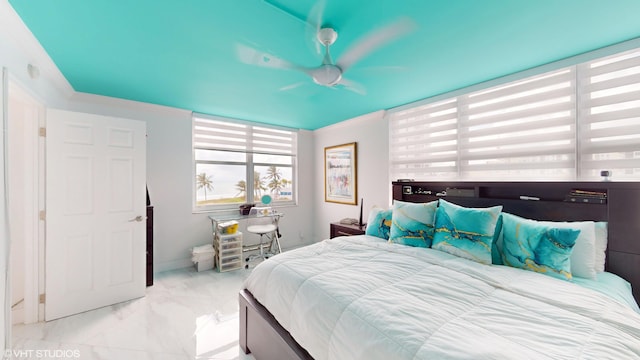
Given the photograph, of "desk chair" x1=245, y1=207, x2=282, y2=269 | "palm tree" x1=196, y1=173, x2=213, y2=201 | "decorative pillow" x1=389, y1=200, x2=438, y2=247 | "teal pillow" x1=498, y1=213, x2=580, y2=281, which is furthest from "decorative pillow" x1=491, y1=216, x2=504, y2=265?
"palm tree" x1=196, y1=173, x2=213, y2=201

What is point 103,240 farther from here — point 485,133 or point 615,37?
point 615,37

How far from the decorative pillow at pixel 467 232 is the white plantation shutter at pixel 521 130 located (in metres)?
0.84

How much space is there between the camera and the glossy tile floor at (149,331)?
Result: 1.78 m

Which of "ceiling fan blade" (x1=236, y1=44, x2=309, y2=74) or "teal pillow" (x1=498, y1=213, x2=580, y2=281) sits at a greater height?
"ceiling fan blade" (x1=236, y1=44, x2=309, y2=74)

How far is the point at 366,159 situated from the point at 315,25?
249cm

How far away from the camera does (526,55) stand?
2059mm

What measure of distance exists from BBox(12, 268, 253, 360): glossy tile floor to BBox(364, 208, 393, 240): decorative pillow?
1.64 meters

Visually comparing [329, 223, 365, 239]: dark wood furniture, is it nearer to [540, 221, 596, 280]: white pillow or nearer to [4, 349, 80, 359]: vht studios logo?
[540, 221, 596, 280]: white pillow

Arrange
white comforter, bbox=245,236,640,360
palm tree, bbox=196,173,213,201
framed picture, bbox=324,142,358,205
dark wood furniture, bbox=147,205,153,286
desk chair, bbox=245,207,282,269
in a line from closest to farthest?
white comforter, bbox=245,236,640,360
dark wood furniture, bbox=147,205,153,286
desk chair, bbox=245,207,282,269
palm tree, bbox=196,173,213,201
framed picture, bbox=324,142,358,205

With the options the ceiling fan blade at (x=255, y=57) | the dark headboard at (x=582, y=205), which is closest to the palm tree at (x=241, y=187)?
the ceiling fan blade at (x=255, y=57)

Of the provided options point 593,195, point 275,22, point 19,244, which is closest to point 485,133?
point 593,195

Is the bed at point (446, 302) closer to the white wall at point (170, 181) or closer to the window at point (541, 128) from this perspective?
the window at point (541, 128)

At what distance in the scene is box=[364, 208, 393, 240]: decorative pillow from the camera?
258cm

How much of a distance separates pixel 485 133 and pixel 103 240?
4.27 meters
